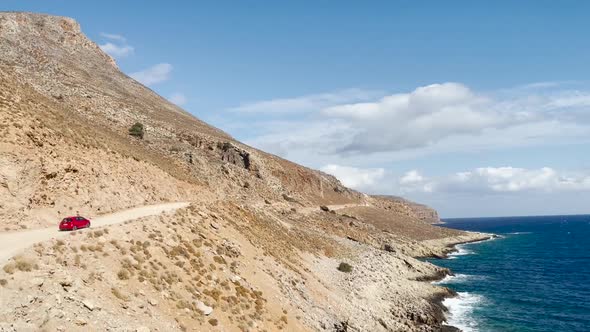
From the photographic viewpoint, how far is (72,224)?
97.0 feet

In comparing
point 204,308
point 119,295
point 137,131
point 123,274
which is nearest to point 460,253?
point 137,131

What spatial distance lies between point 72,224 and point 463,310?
1769 inches

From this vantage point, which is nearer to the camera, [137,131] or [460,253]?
[137,131]

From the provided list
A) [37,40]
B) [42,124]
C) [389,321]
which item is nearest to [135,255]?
[42,124]

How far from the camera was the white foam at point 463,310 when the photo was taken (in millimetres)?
46000

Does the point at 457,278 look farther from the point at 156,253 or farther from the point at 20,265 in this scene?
the point at 20,265

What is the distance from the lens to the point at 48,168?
33781mm

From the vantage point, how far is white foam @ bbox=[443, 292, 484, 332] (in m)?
46.0

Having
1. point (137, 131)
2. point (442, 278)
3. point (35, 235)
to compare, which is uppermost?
point (137, 131)

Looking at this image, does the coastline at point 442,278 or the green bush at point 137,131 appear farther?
the green bush at point 137,131

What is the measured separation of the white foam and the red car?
38.4 metres

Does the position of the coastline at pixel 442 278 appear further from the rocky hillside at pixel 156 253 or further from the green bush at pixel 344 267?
the green bush at pixel 344 267

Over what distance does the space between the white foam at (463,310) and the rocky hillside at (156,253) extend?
6.46 feet

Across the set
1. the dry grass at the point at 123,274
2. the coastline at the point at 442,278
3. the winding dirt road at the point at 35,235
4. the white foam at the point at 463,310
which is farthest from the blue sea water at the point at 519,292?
the dry grass at the point at 123,274
